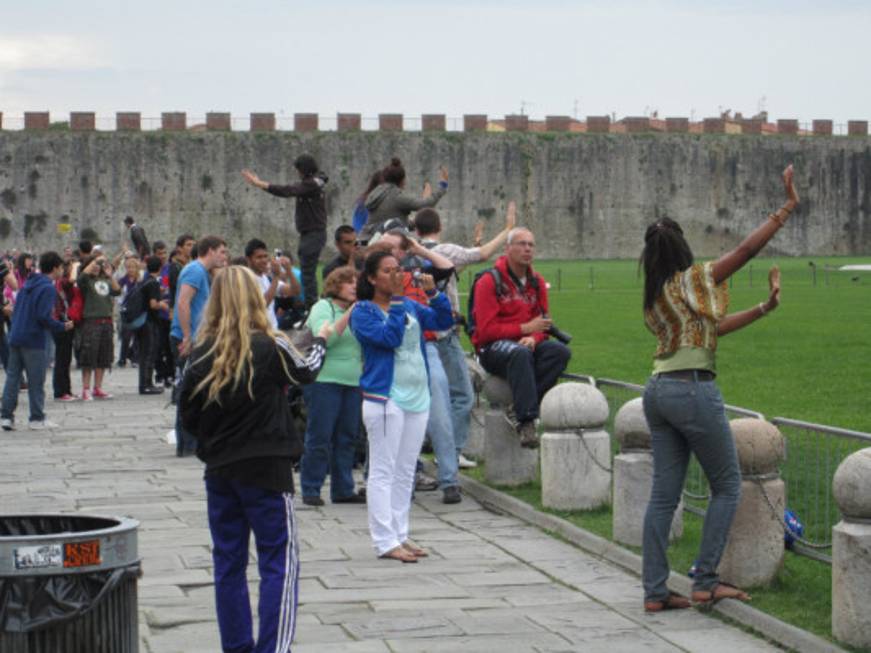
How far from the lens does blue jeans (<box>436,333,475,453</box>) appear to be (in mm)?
11891

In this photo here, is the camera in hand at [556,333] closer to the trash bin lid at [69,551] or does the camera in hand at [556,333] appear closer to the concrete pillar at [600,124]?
the trash bin lid at [69,551]

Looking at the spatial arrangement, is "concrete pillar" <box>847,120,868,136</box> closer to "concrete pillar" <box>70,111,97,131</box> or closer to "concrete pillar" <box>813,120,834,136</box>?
"concrete pillar" <box>813,120,834,136</box>

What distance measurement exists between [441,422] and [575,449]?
39.2 inches

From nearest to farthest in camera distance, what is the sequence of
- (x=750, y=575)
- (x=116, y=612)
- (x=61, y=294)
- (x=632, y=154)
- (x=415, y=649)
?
(x=116, y=612)
(x=415, y=649)
(x=750, y=575)
(x=61, y=294)
(x=632, y=154)

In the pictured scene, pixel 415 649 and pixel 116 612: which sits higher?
pixel 116 612

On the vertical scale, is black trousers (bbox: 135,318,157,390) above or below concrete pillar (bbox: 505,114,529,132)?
below

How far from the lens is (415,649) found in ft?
23.1

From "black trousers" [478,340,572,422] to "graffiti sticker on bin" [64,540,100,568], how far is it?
6444 millimetres

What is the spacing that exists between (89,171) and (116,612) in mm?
66280

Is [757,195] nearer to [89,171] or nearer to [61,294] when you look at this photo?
[89,171]

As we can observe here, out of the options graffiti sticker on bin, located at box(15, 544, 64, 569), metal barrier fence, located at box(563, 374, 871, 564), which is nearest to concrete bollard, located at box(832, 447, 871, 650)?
metal barrier fence, located at box(563, 374, 871, 564)

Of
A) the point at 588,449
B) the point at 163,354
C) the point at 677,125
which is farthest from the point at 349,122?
the point at 588,449

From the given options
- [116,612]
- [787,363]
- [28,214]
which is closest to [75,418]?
[787,363]

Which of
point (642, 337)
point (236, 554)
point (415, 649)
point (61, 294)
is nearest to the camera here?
point (236, 554)
